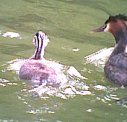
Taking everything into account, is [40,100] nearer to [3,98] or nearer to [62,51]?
[3,98]

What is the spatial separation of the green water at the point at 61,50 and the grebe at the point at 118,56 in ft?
0.49

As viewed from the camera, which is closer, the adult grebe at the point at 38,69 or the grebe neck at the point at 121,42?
the adult grebe at the point at 38,69

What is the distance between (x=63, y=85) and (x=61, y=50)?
2.03 meters

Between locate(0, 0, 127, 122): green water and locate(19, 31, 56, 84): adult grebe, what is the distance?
0.16m

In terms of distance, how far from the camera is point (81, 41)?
1105cm

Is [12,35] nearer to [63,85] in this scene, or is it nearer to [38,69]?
[38,69]

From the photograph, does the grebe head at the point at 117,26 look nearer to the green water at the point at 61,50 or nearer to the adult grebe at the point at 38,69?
the green water at the point at 61,50

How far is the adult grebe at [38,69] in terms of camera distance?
835cm

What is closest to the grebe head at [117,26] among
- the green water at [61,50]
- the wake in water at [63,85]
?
the green water at [61,50]

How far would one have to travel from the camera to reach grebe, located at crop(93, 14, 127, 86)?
350 inches

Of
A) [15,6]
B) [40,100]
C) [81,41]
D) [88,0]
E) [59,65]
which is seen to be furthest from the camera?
[88,0]

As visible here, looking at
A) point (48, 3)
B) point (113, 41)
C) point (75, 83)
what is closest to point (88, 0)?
point (48, 3)

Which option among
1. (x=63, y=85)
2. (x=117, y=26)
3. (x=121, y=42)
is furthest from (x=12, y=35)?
(x=63, y=85)

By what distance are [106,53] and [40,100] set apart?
2.95 m
